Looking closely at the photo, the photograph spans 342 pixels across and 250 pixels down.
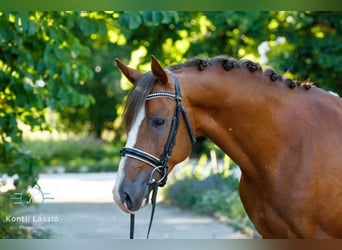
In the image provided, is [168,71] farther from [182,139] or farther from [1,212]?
[1,212]

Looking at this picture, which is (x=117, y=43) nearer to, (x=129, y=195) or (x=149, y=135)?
(x=149, y=135)

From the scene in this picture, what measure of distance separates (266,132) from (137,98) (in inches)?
26.8

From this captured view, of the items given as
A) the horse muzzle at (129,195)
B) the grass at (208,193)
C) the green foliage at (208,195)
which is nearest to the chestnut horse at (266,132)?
the horse muzzle at (129,195)

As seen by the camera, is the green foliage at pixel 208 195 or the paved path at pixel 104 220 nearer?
the paved path at pixel 104 220

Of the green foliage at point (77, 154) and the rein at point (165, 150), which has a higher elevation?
the rein at point (165, 150)

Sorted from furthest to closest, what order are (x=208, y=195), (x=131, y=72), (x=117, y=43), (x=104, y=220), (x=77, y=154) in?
(x=77, y=154), (x=208, y=195), (x=117, y=43), (x=104, y=220), (x=131, y=72)

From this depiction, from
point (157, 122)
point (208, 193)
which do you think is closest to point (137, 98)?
→ point (157, 122)

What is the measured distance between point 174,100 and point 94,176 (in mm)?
10917

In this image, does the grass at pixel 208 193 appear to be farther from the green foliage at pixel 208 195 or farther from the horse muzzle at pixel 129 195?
the horse muzzle at pixel 129 195

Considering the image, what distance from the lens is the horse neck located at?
319cm

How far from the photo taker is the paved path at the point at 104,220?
7.51 meters

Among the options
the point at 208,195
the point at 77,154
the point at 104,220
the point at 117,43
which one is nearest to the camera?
the point at 104,220

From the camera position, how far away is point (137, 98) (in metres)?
3.01

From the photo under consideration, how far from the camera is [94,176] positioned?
542 inches
